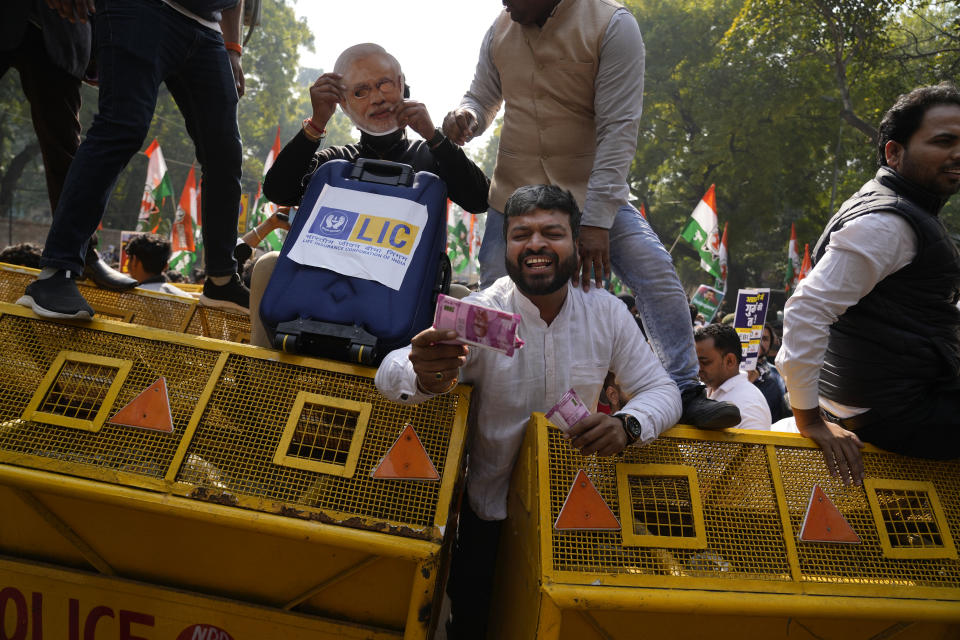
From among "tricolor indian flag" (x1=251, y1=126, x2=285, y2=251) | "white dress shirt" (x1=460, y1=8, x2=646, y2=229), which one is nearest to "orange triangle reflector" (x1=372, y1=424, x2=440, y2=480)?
"white dress shirt" (x1=460, y1=8, x2=646, y2=229)

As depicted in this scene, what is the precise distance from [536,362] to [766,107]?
2261 cm

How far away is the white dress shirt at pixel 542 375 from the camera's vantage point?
2.47 meters

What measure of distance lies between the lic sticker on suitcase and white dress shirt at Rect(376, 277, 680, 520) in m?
0.37

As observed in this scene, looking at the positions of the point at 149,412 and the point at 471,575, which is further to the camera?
the point at 471,575

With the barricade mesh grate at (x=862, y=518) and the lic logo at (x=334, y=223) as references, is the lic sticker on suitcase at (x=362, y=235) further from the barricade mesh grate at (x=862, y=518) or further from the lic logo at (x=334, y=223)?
the barricade mesh grate at (x=862, y=518)

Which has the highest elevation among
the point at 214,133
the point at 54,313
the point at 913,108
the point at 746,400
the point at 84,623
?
the point at 913,108

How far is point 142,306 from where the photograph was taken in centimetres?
385

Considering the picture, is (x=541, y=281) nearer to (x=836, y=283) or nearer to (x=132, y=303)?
(x=836, y=283)

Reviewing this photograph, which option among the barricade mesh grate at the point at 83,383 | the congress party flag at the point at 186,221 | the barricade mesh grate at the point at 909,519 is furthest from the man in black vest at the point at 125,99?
the congress party flag at the point at 186,221

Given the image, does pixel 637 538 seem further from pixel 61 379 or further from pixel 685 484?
pixel 61 379

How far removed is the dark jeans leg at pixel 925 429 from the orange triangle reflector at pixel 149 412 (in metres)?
2.76

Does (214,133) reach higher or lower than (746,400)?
higher

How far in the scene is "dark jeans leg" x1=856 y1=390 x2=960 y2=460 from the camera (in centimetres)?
252

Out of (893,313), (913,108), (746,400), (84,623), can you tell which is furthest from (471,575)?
(913,108)
